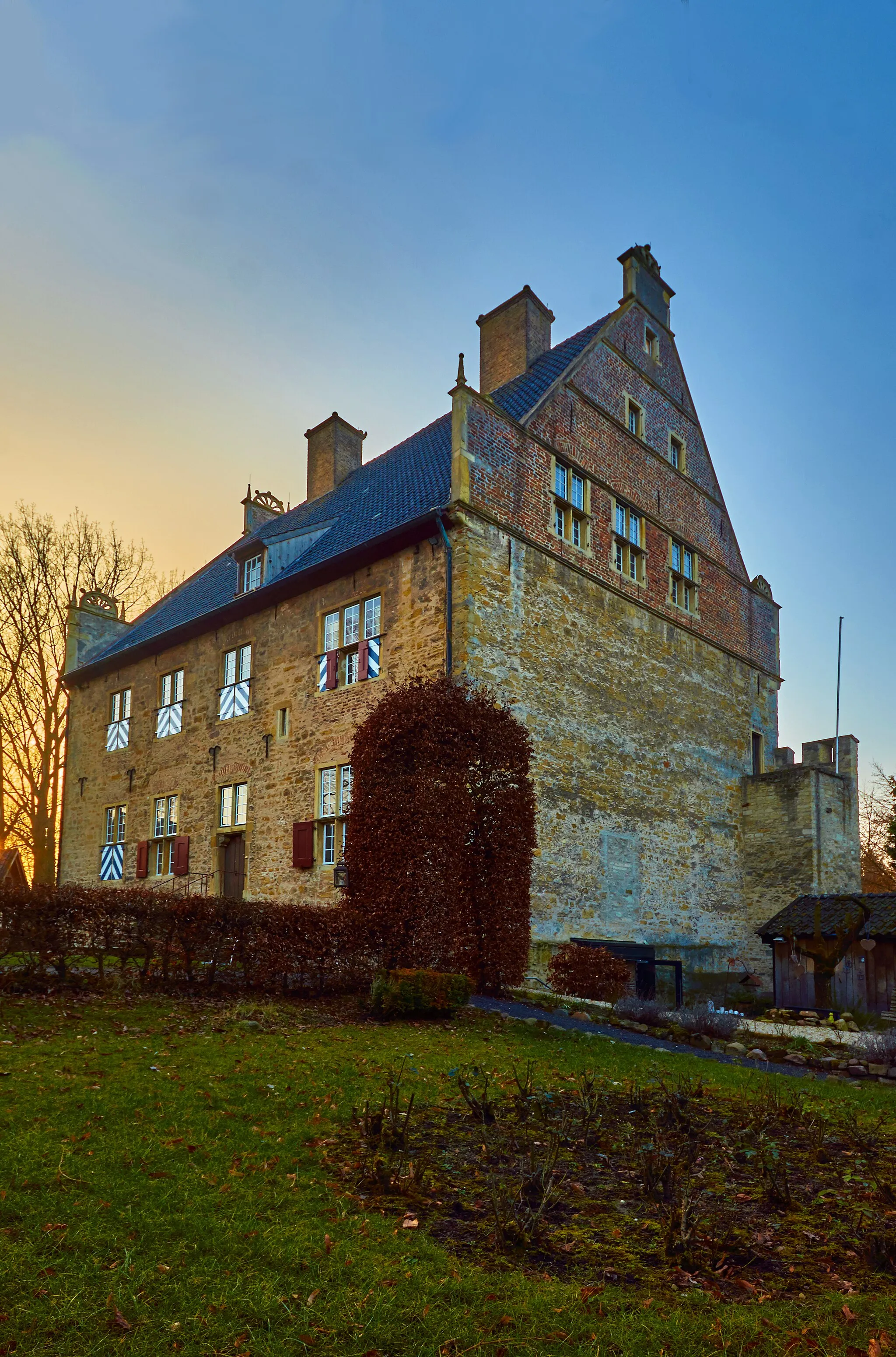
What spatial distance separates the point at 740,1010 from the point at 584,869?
4888mm

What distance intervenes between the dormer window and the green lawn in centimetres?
1536

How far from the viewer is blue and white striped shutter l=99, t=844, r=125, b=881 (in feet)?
79.8

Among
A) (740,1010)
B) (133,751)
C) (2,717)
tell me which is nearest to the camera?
(740,1010)

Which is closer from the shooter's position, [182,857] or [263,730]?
[263,730]

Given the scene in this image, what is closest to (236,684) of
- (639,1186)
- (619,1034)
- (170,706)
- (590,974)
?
(170,706)

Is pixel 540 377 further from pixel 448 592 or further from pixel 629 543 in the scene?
pixel 448 592

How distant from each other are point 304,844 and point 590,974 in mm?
6193

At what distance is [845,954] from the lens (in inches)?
672

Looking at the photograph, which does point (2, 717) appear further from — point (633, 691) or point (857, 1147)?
point (857, 1147)

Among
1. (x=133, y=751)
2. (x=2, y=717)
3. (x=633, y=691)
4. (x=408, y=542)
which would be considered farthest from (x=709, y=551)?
(x=2, y=717)

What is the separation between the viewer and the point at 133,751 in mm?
24750

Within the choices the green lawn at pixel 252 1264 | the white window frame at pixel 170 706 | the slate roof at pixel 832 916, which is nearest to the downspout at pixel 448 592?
the slate roof at pixel 832 916

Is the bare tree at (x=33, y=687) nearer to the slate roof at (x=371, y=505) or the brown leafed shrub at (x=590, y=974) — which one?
the slate roof at (x=371, y=505)

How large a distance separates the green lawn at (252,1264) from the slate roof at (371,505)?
12282 millimetres
